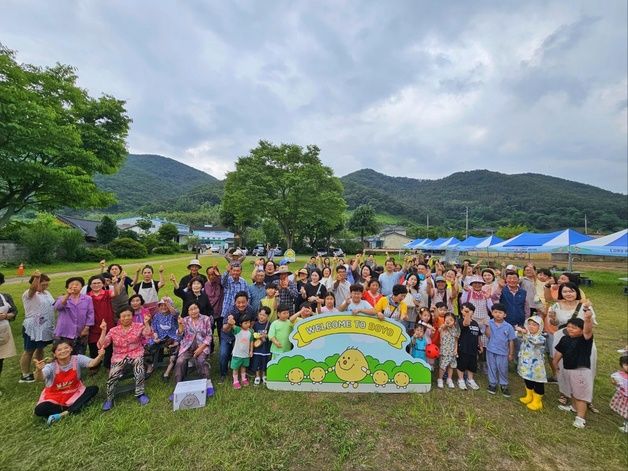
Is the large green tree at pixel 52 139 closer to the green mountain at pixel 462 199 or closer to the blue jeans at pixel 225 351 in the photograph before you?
the blue jeans at pixel 225 351

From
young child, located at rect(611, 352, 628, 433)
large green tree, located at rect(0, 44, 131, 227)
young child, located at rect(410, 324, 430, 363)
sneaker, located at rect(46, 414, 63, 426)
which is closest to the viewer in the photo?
young child, located at rect(611, 352, 628, 433)

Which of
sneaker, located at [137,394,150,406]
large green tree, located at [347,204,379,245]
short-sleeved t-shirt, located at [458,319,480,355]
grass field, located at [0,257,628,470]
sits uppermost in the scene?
large green tree, located at [347,204,379,245]

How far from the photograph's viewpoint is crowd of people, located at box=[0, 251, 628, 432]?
369cm

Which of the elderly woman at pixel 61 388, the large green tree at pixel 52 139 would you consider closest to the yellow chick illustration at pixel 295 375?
the elderly woman at pixel 61 388

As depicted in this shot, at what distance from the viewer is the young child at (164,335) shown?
464 cm

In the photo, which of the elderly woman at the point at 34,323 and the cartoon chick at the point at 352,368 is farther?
the elderly woman at the point at 34,323

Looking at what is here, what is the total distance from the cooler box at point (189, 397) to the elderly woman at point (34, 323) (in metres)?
2.55

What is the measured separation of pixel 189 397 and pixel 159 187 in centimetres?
14013

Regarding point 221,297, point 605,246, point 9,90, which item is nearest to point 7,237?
point 9,90

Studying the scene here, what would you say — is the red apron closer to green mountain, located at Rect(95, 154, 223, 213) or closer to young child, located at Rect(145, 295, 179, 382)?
young child, located at Rect(145, 295, 179, 382)

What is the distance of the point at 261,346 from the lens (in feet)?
15.1

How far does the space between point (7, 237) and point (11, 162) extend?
20.4m

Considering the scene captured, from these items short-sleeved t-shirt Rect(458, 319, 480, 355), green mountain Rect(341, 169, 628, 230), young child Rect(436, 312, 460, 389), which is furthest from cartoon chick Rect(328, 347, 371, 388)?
green mountain Rect(341, 169, 628, 230)

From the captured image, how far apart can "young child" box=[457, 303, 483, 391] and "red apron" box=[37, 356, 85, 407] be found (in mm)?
5416
